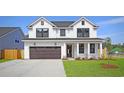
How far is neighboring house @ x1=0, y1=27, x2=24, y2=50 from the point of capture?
39719 mm

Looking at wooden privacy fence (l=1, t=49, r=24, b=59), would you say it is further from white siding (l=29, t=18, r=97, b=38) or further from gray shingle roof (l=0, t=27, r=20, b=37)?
gray shingle roof (l=0, t=27, r=20, b=37)

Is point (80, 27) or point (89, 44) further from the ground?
point (80, 27)

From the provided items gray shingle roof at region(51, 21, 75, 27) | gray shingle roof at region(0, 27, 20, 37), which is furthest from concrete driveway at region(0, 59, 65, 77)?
gray shingle roof at region(0, 27, 20, 37)

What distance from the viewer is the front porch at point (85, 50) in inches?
1425

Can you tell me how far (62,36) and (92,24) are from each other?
463 cm

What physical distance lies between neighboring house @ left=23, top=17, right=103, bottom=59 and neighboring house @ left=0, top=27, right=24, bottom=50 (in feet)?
16.0

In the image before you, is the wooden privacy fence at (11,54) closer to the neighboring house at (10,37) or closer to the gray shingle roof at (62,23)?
the neighboring house at (10,37)

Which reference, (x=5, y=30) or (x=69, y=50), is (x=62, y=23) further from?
(x=5, y=30)
